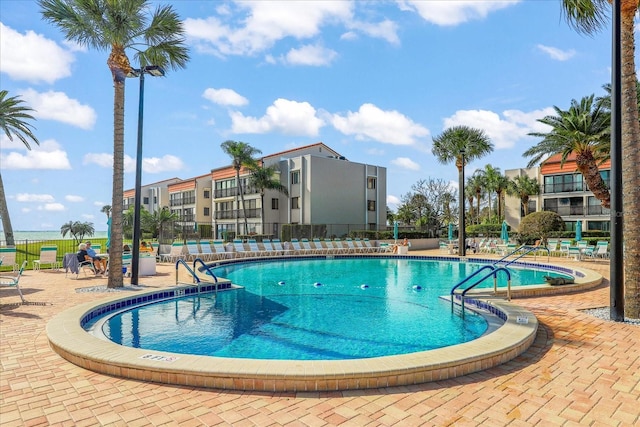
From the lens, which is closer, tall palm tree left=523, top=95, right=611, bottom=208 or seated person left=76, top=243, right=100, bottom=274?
seated person left=76, top=243, right=100, bottom=274

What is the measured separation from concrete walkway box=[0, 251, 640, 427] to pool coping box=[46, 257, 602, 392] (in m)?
0.10

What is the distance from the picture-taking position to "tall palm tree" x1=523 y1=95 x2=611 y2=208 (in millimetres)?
19812

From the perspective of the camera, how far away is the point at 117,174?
35.2ft

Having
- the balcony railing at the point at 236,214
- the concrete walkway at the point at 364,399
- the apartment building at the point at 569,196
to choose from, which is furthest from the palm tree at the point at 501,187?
the concrete walkway at the point at 364,399

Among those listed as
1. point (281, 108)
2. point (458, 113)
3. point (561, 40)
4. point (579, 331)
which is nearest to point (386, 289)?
point (579, 331)

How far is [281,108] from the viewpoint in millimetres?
19281

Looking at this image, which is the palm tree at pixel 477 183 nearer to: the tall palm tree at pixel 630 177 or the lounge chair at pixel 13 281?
the tall palm tree at pixel 630 177

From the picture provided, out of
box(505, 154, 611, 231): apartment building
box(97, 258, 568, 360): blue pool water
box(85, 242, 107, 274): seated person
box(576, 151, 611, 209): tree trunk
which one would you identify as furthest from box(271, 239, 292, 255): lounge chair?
box(505, 154, 611, 231): apartment building

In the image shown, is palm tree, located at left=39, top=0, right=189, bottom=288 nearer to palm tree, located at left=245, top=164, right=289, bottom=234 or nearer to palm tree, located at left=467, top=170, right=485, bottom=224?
palm tree, located at left=245, top=164, right=289, bottom=234

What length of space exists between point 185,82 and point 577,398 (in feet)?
45.7

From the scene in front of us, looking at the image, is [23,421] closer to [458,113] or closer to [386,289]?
[386,289]

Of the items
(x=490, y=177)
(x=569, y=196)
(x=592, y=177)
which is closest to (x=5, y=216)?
(x=592, y=177)

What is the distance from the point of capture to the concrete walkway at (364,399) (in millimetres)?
3287

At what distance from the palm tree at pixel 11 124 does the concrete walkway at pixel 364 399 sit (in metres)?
23.5
